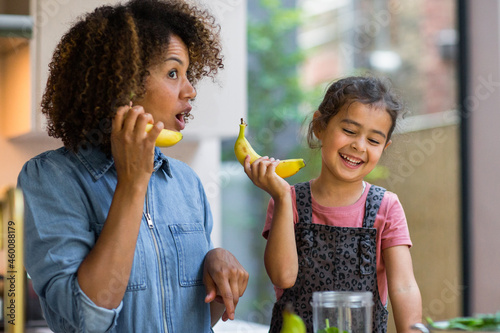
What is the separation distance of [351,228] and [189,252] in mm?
333

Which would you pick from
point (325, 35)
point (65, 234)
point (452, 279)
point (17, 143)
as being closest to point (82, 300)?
point (65, 234)

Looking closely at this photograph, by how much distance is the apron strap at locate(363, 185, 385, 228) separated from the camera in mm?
1325

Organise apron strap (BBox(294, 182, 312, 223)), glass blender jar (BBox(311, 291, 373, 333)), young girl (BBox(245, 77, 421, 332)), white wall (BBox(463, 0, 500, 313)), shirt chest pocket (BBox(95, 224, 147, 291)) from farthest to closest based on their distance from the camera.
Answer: white wall (BBox(463, 0, 500, 313)) → apron strap (BBox(294, 182, 312, 223)) → young girl (BBox(245, 77, 421, 332)) → shirt chest pocket (BBox(95, 224, 147, 291)) → glass blender jar (BBox(311, 291, 373, 333))

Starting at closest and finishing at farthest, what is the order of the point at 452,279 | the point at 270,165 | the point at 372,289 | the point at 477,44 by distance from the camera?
the point at 270,165, the point at 372,289, the point at 477,44, the point at 452,279

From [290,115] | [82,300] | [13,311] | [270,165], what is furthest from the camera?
[290,115]

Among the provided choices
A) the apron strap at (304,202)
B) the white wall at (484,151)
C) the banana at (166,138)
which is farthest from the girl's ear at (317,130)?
the white wall at (484,151)

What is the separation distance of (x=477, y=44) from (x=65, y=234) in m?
1.95

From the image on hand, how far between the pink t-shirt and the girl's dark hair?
0.52 ft

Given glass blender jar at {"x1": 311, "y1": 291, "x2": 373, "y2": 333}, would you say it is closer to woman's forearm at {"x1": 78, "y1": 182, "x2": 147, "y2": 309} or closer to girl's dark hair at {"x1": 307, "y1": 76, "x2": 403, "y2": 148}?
woman's forearm at {"x1": 78, "y1": 182, "x2": 147, "y2": 309}

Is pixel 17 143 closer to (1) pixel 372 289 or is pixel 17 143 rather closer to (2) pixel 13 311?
(1) pixel 372 289

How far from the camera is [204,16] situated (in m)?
1.54

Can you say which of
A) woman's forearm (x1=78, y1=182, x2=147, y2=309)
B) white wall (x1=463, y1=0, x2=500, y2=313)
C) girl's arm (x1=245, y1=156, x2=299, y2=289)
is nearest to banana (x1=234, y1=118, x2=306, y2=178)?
girl's arm (x1=245, y1=156, x2=299, y2=289)

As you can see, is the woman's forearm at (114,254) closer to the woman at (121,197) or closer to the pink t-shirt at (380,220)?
the woman at (121,197)

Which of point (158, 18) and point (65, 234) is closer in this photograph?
point (65, 234)
